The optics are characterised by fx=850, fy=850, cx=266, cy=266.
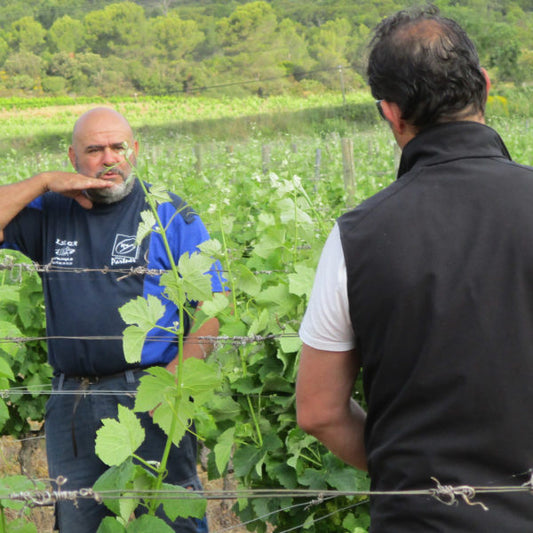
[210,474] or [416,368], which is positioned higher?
[416,368]

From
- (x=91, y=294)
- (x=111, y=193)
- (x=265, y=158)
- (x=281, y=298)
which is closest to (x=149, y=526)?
(x=281, y=298)

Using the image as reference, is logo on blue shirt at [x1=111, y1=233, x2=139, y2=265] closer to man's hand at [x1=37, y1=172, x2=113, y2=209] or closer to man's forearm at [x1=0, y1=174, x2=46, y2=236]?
man's hand at [x1=37, y1=172, x2=113, y2=209]

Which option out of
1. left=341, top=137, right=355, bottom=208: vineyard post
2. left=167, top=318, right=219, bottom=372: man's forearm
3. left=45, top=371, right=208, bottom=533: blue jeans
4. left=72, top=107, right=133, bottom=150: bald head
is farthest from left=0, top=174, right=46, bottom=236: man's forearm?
left=341, top=137, right=355, bottom=208: vineyard post

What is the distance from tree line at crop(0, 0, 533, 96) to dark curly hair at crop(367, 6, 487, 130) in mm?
53133

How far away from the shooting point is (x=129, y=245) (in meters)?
2.88

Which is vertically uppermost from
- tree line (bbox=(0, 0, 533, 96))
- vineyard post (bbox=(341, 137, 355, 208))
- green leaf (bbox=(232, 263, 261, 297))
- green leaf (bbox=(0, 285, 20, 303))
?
green leaf (bbox=(232, 263, 261, 297))

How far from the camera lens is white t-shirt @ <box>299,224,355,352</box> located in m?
1.45

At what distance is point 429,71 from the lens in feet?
4.73

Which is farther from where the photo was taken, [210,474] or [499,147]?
[210,474]

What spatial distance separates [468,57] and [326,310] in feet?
1.63

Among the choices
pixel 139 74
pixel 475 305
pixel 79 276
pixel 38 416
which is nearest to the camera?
pixel 475 305

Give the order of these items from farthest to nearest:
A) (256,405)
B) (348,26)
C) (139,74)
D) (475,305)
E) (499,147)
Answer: (348,26) < (139,74) < (256,405) < (499,147) < (475,305)

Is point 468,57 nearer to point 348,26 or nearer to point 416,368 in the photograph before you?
point 416,368

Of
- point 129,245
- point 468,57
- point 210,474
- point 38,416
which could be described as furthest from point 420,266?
point 38,416
